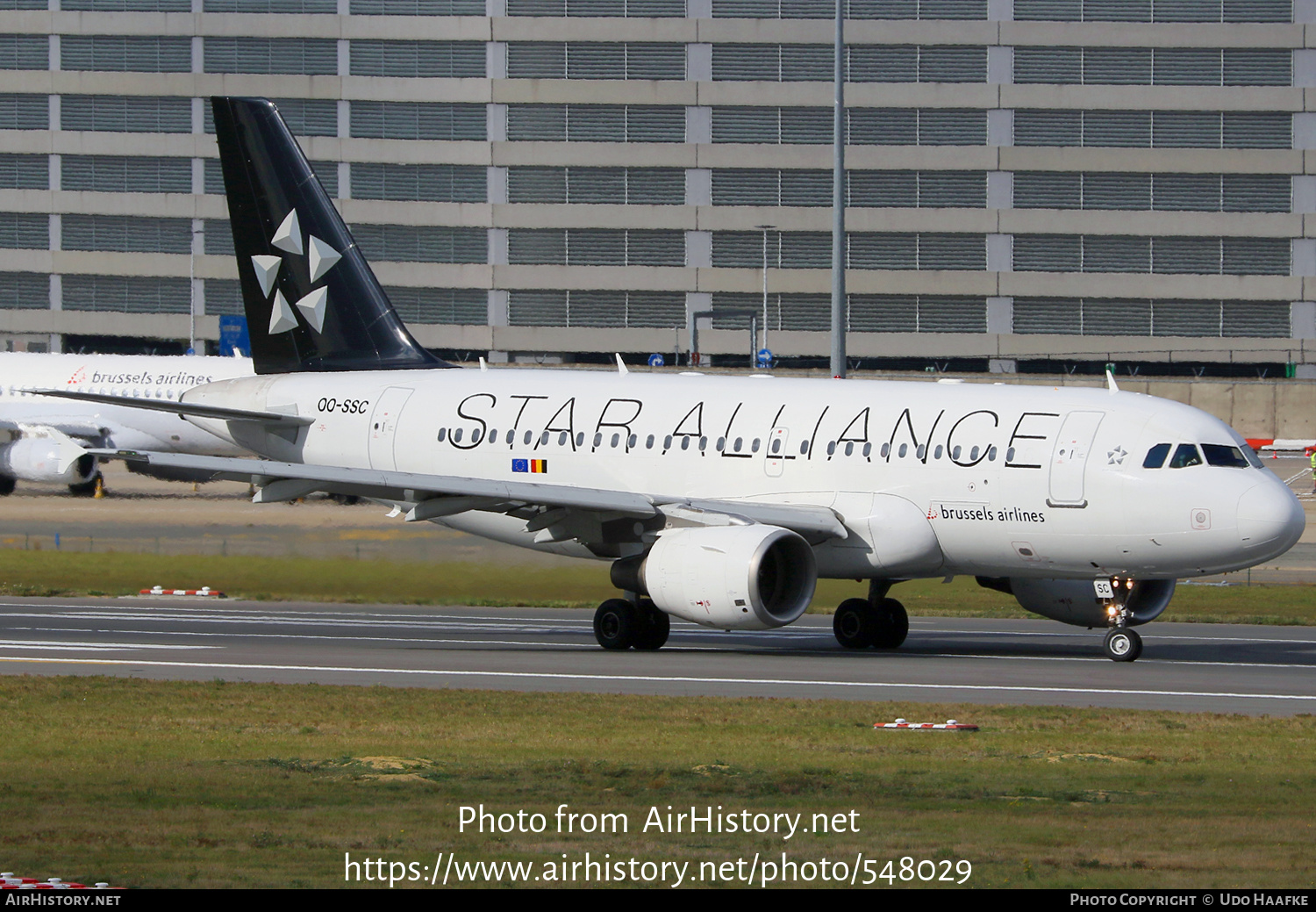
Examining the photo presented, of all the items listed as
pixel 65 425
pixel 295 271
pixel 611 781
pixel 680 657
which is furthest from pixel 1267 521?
pixel 65 425

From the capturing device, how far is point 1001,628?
32438mm

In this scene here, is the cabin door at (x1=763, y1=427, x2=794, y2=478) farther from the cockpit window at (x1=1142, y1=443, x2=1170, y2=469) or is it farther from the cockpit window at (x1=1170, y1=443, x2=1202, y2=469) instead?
the cockpit window at (x1=1170, y1=443, x2=1202, y2=469)

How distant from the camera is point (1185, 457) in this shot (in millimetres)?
24453

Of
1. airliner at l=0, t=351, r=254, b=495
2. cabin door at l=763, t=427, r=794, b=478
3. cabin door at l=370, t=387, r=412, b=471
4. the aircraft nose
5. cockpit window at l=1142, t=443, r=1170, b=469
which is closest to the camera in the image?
the aircraft nose

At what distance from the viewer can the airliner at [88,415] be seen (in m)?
55.2

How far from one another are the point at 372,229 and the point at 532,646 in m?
64.0

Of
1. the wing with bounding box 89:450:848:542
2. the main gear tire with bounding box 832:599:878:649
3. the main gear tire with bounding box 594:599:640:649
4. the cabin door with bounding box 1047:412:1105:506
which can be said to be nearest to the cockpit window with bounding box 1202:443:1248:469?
the cabin door with bounding box 1047:412:1105:506

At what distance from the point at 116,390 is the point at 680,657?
37.6m

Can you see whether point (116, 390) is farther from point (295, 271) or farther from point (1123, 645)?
point (1123, 645)

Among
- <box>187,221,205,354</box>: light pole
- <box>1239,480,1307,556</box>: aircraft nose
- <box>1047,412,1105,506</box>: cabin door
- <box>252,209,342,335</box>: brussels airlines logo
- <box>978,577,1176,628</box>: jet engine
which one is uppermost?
<box>187,221,205,354</box>: light pole

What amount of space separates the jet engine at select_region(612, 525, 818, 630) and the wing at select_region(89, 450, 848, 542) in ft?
2.01

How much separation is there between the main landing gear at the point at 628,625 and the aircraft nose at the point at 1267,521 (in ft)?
28.3

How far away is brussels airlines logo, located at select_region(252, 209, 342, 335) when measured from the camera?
107 ft
